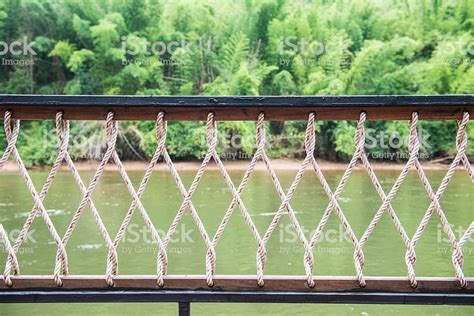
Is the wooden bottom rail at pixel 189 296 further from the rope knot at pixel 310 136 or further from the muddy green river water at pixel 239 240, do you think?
the muddy green river water at pixel 239 240

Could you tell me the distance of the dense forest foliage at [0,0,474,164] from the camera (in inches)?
579

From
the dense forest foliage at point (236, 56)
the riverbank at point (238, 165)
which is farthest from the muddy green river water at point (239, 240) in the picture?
the dense forest foliage at point (236, 56)

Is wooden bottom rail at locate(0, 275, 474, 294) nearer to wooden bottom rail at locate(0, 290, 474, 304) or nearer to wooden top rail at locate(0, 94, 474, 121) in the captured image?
wooden bottom rail at locate(0, 290, 474, 304)

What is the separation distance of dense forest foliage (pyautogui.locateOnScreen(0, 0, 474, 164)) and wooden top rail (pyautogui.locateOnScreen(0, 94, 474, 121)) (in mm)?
12643

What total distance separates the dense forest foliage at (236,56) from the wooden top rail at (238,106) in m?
12.6

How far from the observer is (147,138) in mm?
14266

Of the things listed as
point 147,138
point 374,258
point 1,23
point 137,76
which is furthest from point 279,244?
point 1,23

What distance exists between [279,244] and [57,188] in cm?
534

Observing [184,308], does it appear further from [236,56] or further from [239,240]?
[236,56]

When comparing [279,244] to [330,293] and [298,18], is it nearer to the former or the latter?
[330,293]

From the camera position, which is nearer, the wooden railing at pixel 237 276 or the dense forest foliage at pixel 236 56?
the wooden railing at pixel 237 276

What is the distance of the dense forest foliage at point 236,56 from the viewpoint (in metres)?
14.7

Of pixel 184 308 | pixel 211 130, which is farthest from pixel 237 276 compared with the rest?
pixel 211 130

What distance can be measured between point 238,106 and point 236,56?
14.4 metres
